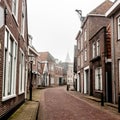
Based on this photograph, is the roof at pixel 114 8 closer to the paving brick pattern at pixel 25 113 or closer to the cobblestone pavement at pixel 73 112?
the cobblestone pavement at pixel 73 112

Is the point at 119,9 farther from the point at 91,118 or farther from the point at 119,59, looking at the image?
the point at 91,118

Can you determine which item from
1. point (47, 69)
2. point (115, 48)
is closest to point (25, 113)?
point (115, 48)

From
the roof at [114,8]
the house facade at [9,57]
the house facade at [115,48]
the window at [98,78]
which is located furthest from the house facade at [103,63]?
the house facade at [9,57]

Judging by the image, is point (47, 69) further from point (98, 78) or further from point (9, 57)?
point (9, 57)

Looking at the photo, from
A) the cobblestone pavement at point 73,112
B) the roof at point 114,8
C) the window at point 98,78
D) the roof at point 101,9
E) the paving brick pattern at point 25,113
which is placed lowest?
the cobblestone pavement at point 73,112

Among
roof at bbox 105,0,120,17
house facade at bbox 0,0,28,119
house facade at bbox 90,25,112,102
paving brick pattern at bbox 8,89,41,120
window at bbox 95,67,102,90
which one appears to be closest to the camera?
house facade at bbox 0,0,28,119

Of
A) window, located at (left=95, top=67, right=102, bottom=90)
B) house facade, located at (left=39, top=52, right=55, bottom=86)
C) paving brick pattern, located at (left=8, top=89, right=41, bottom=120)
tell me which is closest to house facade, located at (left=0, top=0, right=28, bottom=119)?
paving brick pattern, located at (left=8, top=89, right=41, bottom=120)

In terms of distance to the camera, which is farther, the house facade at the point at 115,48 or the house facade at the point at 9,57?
the house facade at the point at 115,48

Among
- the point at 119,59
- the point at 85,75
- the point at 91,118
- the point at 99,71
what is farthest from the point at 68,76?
the point at 91,118

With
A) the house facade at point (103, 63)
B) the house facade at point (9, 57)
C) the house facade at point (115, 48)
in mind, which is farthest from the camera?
the house facade at point (103, 63)

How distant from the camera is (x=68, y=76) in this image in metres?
99.3

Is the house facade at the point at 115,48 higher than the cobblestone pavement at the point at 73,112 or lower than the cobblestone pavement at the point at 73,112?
higher

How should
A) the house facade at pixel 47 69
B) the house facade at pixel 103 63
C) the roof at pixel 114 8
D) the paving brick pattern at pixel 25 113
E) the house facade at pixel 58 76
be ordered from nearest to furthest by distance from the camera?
the paving brick pattern at pixel 25 113 < the roof at pixel 114 8 < the house facade at pixel 103 63 < the house facade at pixel 47 69 < the house facade at pixel 58 76

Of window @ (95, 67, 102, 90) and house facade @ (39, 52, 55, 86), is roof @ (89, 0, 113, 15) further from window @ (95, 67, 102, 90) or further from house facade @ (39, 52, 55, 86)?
house facade @ (39, 52, 55, 86)
